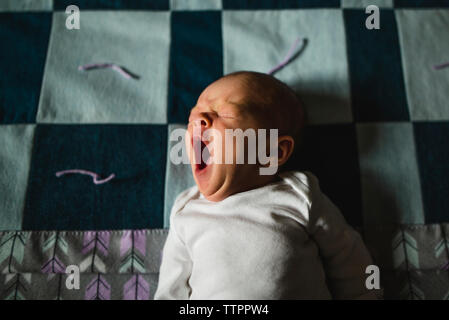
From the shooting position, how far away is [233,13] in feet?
2.78

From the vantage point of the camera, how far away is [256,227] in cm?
59

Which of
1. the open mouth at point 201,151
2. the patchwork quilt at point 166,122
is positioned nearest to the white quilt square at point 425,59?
the patchwork quilt at point 166,122

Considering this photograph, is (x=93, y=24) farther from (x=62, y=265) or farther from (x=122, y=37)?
(x=62, y=265)

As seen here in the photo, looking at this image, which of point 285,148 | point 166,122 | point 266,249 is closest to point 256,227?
point 266,249

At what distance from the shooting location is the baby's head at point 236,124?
1.89ft

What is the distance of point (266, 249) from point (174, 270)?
0.18 metres

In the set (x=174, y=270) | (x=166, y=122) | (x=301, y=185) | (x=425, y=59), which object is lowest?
(x=174, y=270)

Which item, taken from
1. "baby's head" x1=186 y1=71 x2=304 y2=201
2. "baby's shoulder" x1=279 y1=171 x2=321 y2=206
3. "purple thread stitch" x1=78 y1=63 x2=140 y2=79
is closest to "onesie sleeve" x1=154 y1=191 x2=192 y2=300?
"baby's head" x1=186 y1=71 x2=304 y2=201

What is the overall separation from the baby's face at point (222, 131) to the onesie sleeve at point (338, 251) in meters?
0.10

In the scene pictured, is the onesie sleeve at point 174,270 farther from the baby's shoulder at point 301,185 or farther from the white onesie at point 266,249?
the baby's shoulder at point 301,185

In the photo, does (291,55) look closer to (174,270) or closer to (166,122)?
(166,122)
